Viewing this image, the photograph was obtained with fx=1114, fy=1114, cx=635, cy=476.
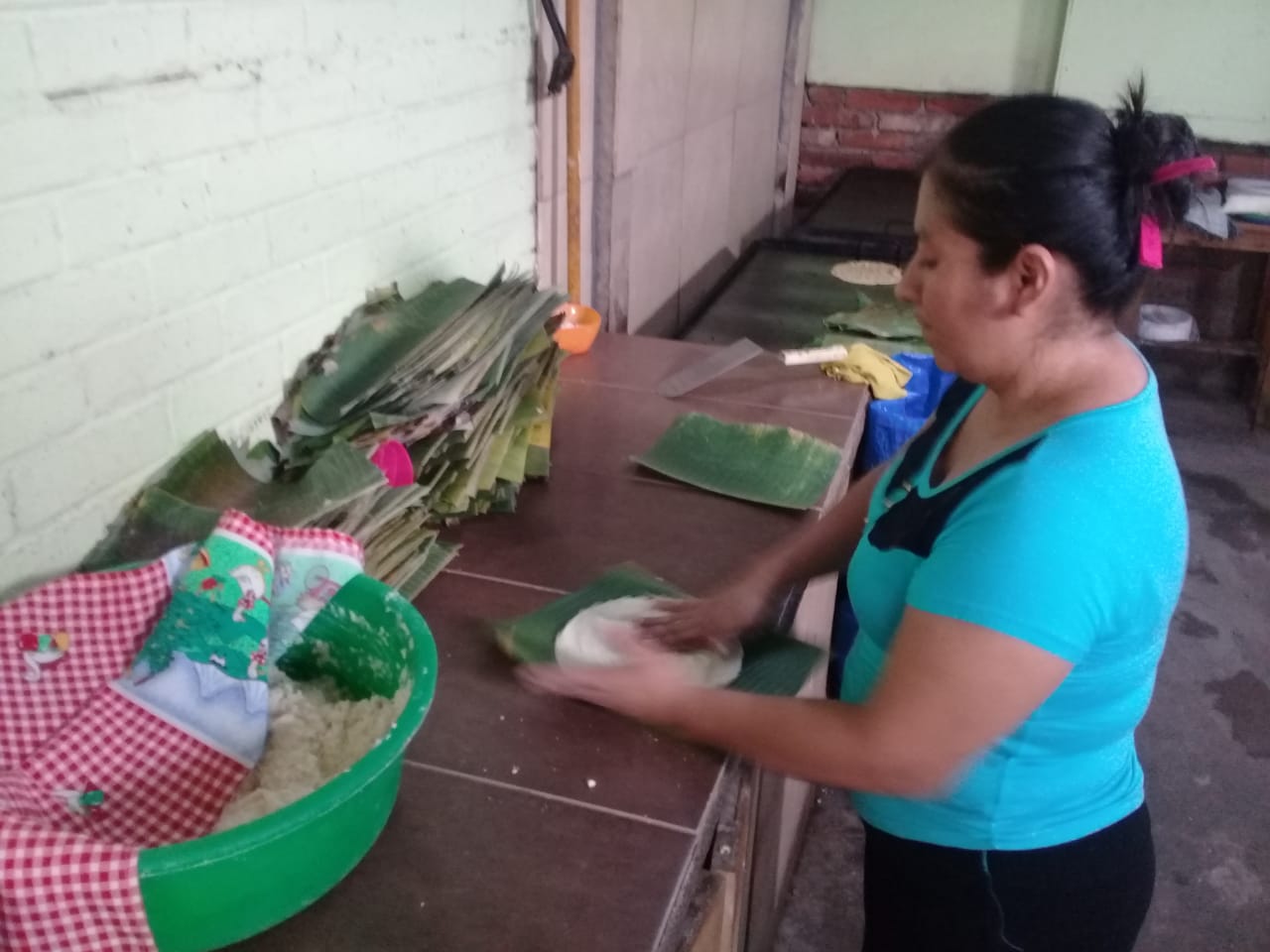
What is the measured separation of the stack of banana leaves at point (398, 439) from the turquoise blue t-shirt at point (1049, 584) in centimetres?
53

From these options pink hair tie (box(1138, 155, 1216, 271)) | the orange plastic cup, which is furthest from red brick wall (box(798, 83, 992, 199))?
pink hair tie (box(1138, 155, 1216, 271))

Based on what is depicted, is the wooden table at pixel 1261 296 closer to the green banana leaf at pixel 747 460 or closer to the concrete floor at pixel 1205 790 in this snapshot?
the concrete floor at pixel 1205 790

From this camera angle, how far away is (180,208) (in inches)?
47.3

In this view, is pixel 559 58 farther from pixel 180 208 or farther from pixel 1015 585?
pixel 1015 585

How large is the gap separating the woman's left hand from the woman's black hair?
0.46m

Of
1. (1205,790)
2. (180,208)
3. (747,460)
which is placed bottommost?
(1205,790)

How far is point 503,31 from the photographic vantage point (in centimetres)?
182

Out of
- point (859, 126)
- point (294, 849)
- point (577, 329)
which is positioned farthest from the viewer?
point (859, 126)

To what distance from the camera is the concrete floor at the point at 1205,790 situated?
193cm

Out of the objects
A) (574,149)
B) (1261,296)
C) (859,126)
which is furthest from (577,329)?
(1261,296)

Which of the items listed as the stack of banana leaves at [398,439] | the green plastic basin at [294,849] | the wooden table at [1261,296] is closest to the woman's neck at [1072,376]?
the green plastic basin at [294,849]

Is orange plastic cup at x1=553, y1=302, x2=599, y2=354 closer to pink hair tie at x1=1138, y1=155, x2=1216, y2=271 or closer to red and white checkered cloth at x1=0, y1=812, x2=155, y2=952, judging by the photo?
pink hair tie at x1=1138, y1=155, x2=1216, y2=271

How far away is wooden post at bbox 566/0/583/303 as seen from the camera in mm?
1978

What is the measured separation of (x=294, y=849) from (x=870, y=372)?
57.6 inches
